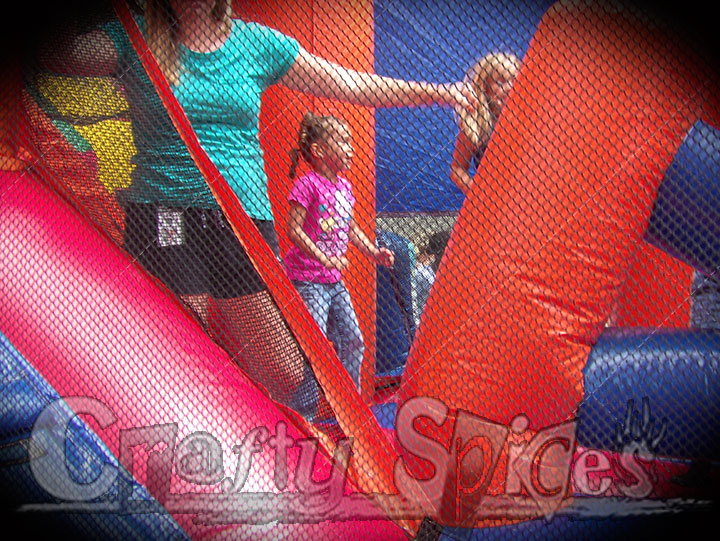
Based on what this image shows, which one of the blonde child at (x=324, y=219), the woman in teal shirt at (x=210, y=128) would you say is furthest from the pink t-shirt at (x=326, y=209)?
the woman in teal shirt at (x=210, y=128)

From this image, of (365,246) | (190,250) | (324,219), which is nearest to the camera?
(190,250)

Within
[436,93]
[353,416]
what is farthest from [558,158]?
[353,416]

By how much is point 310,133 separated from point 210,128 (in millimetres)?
175

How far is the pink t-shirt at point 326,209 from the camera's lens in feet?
3.73

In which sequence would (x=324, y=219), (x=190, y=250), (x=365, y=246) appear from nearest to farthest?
(x=190, y=250), (x=324, y=219), (x=365, y=246)

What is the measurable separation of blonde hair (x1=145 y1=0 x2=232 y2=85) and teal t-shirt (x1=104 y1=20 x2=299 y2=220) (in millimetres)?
14

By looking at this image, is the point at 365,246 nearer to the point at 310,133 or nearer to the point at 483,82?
the point at 310,133

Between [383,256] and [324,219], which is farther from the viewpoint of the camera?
[383,256]

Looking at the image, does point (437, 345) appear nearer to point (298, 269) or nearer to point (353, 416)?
point (353, 416)

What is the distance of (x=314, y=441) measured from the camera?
981mm

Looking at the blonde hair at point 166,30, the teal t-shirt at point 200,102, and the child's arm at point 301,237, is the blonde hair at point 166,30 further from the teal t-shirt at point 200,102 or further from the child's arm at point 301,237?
the child's arm at point 301,237

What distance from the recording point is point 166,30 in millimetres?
1033

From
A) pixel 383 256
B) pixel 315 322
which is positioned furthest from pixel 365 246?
pixel 315 322

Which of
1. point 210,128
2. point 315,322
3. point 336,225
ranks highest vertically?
point 210,128
